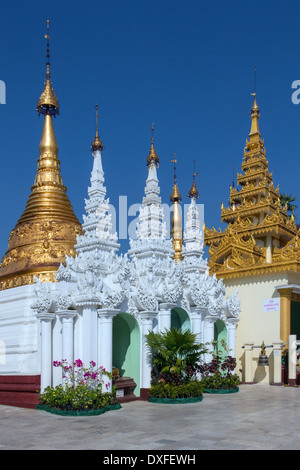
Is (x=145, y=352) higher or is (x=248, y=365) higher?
(x=145, y=352)

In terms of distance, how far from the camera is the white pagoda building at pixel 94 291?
13695mm

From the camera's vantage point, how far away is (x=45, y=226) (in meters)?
17.8

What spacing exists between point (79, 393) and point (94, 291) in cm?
249

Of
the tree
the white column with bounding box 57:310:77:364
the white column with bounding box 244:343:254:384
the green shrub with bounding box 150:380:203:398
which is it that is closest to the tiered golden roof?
the white column with bounding box 244:343:254:384

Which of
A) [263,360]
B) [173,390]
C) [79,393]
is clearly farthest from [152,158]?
[263,360]

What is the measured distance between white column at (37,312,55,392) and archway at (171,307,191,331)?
4.27 metres

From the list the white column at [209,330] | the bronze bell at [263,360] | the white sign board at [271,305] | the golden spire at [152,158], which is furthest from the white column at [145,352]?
the white sign board at [271,305]

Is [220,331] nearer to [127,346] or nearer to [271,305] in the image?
[271,305]

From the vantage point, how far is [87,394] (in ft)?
40.0

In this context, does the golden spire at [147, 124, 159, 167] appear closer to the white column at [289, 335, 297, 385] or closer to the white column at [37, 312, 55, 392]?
the white column at [37, 312, 55, 392]

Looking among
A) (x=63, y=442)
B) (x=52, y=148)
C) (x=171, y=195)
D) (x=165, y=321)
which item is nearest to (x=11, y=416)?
(x=63, y=442)

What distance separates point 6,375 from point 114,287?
3.81 meters

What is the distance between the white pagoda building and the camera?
13.7 meters
